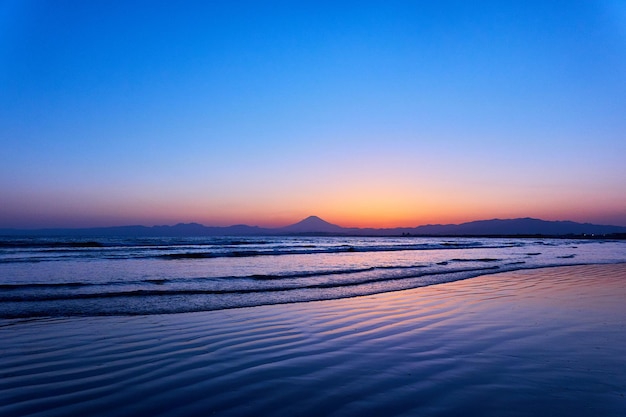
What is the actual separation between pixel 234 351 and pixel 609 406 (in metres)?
4.27

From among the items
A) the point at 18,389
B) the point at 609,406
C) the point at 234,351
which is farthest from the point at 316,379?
the point at 18,389

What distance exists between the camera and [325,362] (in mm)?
5023

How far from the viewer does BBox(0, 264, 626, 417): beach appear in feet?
12.0

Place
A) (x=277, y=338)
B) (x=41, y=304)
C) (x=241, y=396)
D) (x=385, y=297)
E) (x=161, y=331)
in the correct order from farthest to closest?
(x=385, y=297)
(x=41, y=304)
(x=161, y=331)
(x=277, y=338)
(x=241, y=396)

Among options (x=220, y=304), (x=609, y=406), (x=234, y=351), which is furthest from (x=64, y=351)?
(x=609, y=406)

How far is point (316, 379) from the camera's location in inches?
172

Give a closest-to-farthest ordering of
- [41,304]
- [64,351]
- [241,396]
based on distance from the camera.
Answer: [241,396] < [64,351] < [41,304]

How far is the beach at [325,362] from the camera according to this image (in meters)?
3.67

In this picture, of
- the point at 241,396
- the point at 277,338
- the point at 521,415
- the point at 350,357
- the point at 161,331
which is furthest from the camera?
the point at 161,331

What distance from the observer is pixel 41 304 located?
32.4ft

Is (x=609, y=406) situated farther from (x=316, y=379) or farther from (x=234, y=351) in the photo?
(x=234, y=351)

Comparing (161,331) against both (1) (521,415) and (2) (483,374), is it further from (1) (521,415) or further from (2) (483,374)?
(1) (521,415)

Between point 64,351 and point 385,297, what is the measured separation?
757cm

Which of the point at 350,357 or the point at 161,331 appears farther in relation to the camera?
the point at 161,331
